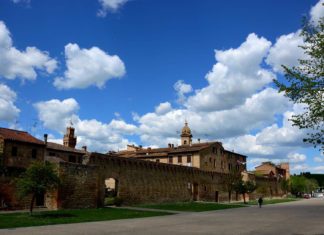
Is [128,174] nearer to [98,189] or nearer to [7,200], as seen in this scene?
[98,189]

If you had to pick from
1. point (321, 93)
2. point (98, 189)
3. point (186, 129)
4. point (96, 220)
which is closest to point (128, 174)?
point (98, 189)

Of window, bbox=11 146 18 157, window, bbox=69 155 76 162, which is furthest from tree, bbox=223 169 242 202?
window, bbox=11 146 18 157

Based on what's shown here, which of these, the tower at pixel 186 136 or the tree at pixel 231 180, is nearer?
the tree at pixel 231 180

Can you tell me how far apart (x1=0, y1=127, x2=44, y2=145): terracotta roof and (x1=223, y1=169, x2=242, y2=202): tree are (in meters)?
34.3

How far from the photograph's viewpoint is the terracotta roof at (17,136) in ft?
124

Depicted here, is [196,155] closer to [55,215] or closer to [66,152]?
[66,152]

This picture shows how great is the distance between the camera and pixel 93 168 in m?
38.9

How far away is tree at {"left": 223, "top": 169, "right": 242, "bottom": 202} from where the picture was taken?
64.2 m

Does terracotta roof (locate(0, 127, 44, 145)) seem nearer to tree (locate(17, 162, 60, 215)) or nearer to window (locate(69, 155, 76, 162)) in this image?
tree (locate(17, 162, 60, 215))

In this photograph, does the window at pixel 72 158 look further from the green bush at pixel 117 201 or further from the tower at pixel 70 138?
the green bush at pixel 117 201

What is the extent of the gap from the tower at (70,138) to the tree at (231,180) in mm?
27703

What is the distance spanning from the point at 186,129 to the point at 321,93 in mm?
76482

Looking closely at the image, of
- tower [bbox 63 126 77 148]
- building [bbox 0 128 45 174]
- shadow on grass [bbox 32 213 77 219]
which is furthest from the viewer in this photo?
tower [bbox 63 126 77 148]

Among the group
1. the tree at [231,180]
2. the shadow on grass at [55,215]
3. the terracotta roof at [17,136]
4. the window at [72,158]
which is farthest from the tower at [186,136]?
the shadow on grass at [55,215]
